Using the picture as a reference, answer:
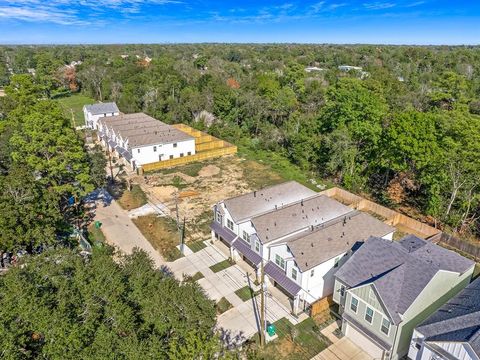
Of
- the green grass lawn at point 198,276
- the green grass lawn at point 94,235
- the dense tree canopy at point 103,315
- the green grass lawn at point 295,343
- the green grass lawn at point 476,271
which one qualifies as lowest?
the green grass lawn at point 295,343

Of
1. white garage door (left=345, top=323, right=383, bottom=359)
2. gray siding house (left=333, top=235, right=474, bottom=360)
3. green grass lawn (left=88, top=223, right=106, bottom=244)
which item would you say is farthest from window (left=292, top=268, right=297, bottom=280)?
green grass lawn (left=88, top=223, right=106, bottom=244)

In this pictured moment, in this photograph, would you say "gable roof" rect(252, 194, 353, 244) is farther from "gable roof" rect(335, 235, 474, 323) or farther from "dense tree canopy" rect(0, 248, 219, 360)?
"dense tree canopy" rect(0, 248, 219, 360)

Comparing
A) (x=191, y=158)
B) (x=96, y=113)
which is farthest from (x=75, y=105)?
(x=191, y=158)

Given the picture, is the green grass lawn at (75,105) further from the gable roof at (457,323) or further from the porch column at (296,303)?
the gable roof at (457,323)

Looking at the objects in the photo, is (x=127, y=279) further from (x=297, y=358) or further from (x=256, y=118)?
(x=256, y=118)

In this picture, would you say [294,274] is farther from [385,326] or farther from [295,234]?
[385,326]

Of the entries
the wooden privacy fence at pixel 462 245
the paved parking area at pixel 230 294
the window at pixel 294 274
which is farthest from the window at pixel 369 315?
the wooden privacy fence at pixel 462 245
